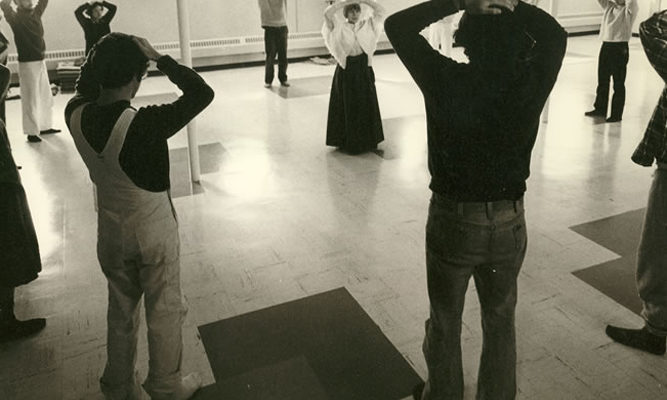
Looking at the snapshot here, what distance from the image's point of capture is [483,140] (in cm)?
196

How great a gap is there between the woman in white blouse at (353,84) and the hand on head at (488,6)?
4404mm

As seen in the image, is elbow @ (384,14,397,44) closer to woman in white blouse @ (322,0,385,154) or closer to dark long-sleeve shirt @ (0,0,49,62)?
woman in white blouse @ (322,0,385,154)

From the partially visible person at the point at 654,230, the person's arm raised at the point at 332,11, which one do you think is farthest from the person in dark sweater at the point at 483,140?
the person's arm raised at the point at 332,11

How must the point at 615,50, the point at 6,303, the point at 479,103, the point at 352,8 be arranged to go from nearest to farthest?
1. the point at 479,103
2. the point at 6,303
3. the point at 352,8
4. the point at 615,50

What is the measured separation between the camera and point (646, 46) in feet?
8.70

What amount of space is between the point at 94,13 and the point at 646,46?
6.72 metres

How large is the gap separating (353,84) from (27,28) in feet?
11.6

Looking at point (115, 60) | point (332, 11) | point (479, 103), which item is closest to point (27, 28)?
point (332, 11)

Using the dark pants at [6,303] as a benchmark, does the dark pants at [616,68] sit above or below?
above

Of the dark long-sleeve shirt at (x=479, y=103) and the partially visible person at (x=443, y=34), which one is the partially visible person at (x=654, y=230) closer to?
the dark long-sleeve shirt at (x=479, y=103)

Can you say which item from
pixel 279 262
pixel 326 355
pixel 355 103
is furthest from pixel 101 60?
pixel 355 103

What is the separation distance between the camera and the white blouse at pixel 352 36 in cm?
609

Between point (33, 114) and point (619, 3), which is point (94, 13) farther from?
point (619, 3)

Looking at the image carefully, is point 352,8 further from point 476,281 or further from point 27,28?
point 476,281
